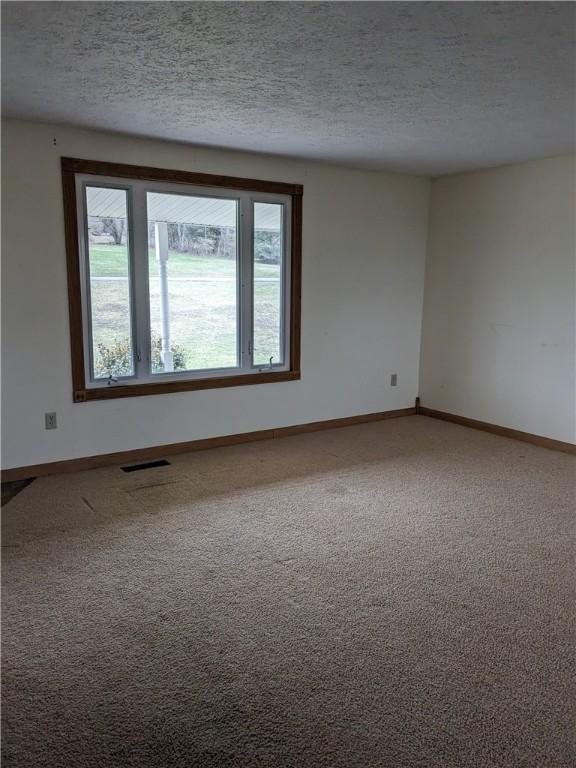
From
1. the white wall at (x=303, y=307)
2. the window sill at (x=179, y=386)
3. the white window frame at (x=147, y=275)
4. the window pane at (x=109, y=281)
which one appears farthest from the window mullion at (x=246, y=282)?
the window pane at (x=109, y=281)

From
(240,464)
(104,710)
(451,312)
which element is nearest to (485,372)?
(451,312)

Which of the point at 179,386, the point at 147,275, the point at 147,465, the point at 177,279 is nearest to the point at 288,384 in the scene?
the point at 179,386

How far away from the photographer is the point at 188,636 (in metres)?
2.24

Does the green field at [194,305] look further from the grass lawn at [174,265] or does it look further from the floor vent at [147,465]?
the floor vent at [147,465]

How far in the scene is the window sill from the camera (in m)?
4.10

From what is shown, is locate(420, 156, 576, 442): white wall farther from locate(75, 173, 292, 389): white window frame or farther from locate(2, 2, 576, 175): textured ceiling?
locate(75, 173, 292, 389): white window frame

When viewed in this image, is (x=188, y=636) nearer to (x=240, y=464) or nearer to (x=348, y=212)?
(x=240, y=464)

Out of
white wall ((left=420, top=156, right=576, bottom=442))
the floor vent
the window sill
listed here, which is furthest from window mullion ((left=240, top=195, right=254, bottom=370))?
white wall ((left=420, top=156, right=576, bottom=442))

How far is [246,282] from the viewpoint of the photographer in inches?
186

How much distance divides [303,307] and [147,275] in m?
1.44

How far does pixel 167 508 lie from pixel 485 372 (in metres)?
3.31

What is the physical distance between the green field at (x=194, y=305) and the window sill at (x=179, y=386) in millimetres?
Answer: 150

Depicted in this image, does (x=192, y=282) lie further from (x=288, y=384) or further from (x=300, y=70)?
(x=300, y=70)

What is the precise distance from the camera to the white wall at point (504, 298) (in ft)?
15.2
